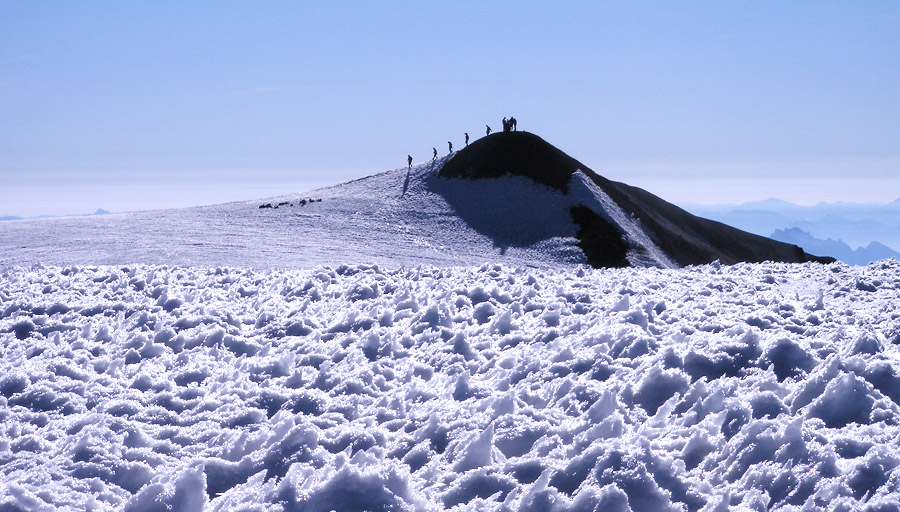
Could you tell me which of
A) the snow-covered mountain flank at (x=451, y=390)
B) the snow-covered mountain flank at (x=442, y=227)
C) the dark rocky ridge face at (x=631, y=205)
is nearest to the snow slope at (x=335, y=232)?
the snow-covered mountain flank at (x=442, y=227)

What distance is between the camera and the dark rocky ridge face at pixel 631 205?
164 feet

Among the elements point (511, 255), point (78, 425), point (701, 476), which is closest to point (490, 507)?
point (701, 476)

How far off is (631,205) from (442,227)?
16.0m

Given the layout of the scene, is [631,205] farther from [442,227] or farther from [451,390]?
[451,390]

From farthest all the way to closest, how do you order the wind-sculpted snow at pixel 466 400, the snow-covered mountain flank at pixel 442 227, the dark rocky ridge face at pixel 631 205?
the dark rocky ridge face at pixel 631 205
the snow-covered mountain flank at pixel 442 227
the wind-sculpted snow at pixel 466 400

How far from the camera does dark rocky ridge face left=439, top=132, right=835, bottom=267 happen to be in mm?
50125

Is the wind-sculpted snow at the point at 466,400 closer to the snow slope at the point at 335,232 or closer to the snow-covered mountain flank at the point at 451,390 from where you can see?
the snow-covered mountain flank at the point at 451,390

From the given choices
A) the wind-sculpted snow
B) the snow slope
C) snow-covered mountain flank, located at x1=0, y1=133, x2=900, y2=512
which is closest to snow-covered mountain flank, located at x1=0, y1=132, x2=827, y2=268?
the snow slope

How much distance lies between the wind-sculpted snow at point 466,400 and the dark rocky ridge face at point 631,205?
36419 millimetres

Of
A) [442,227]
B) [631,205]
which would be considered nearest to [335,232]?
[442,227]

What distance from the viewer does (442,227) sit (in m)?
47.2

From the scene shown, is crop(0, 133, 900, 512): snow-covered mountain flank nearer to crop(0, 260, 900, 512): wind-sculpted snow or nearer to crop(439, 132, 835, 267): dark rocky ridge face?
crop(0, 260, 900, 512): wind-sculpted snow

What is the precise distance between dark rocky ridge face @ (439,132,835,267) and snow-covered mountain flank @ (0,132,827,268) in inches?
5.9

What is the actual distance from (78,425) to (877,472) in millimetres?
8609
